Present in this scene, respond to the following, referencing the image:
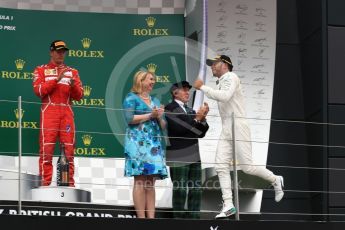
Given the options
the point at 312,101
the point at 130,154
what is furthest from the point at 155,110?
the point at 312,101

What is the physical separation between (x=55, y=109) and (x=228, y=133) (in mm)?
1213

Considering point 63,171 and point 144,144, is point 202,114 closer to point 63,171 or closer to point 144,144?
point 144,144

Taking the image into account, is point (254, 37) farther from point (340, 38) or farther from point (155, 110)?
point (155, 110)

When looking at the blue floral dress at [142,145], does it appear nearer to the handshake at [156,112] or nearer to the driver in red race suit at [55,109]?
the handshake at [156,112]

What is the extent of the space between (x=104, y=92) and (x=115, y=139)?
1.35ft

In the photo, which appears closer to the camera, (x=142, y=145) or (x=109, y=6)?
(x=142, y=145)

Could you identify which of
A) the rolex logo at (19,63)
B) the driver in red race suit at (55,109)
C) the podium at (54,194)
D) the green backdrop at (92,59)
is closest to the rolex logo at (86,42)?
the green backdrop at (92,59)

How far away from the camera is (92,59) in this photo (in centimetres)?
845

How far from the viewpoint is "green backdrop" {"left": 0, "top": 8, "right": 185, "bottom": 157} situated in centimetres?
820

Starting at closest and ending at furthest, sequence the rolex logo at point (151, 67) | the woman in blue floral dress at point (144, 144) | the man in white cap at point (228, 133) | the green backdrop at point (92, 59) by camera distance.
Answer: the woman in blue floral dress at point (144, 144), the man in white cap at point (228, 133), the green backdrop at point (92, 59), the rolex logo at point (151, 67)

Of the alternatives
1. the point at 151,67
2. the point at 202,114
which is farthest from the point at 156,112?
the point at 151,67

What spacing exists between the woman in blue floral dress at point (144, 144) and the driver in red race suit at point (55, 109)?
48 cm

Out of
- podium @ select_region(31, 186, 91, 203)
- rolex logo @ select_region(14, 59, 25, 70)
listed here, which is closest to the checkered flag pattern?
rolex logo @ select_region(14, 59, 25, 70)

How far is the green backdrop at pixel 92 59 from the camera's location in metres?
8.20
